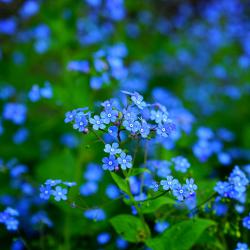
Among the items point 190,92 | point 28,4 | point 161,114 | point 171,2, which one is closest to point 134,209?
point 161,114

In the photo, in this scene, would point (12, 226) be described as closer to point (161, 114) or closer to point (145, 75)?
point (161, 114)

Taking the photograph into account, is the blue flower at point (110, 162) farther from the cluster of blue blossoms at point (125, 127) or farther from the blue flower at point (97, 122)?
the blue flower at point (97, 122)

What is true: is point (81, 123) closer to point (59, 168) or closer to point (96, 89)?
point (59, 168)

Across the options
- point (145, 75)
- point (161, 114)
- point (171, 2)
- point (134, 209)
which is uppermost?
point (171, 2)

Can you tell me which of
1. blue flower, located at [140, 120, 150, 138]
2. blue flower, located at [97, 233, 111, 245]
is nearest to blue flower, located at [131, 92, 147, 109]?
blue flower, located at [140, 120, 150, 138]

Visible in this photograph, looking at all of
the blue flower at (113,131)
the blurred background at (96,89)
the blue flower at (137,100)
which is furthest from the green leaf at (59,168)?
the blue flower at (137,100)
